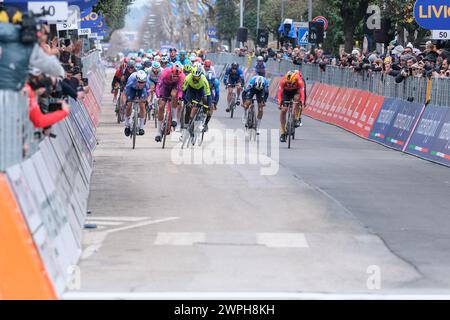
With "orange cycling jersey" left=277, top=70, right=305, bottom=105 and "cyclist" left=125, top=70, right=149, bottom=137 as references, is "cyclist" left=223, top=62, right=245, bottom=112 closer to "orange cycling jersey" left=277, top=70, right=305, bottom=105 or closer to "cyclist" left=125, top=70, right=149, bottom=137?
"orange cycling jersey" left=277, top=70, right=305, bottom=105

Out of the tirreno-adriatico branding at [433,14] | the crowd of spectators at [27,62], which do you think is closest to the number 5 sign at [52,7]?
the crowd of spectators at [27,62]

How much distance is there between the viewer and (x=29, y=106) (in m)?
11.9

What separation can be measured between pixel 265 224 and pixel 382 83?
1791 cm

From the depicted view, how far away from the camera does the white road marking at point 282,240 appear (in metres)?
13.9

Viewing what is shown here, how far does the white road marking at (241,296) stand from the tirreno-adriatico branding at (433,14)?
1359 centimetres

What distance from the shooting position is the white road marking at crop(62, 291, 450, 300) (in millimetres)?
10602

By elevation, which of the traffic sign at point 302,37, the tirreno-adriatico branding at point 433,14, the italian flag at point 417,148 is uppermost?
the tirreno-adriatico branding at point 433,14

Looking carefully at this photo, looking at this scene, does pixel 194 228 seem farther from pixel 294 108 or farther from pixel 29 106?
pixel 294 108

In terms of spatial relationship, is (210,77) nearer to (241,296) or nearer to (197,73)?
(197,73)

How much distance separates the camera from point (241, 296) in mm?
10703

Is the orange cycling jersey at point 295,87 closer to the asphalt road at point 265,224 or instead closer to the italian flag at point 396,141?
the italian flag at point 396,141

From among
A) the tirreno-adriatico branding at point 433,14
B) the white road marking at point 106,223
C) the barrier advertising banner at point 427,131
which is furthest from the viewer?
the barrier advertising banner at point 427,131

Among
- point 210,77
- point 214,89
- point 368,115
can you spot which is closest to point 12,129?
point 214,89

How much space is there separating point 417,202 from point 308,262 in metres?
5.75
